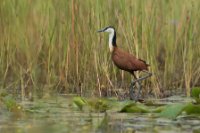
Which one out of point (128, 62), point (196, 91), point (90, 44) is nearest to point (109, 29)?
point (90, 44)

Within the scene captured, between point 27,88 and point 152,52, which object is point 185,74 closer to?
point 152,52

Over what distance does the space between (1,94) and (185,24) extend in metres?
3.01

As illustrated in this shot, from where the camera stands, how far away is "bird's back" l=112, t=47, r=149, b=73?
9305 mm

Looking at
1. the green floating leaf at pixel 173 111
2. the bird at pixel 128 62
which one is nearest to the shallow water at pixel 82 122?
the green floating leaf at pixel 173 111

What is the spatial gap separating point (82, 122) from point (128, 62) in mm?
2732

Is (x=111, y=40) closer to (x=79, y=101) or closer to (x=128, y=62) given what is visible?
(x=128, y=62)

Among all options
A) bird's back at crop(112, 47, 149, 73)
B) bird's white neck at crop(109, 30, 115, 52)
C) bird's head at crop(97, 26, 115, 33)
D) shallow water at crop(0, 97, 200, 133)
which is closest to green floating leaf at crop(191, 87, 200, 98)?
shallow water at crop(0, 97, 200, 133)

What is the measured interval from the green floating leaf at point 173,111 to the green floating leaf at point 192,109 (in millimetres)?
94

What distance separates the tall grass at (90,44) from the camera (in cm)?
929

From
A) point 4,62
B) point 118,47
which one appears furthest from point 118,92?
point 4,62

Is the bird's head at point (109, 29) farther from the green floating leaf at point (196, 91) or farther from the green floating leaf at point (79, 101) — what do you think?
the green floating leaf at point (196, 91)

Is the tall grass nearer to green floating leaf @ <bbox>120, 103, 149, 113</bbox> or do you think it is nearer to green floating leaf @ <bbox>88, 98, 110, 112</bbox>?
green floating leaf @ <bbox>88, 98, 110, 112</bbox>

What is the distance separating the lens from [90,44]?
939 cm

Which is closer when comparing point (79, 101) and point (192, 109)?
point (192, 109)
